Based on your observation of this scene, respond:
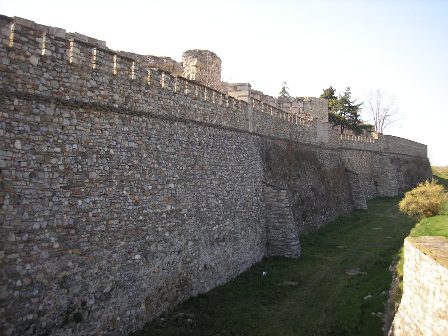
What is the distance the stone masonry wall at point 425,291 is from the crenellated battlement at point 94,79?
274 inches

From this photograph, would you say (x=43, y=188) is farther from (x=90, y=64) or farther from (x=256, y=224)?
(x=256, y=224)

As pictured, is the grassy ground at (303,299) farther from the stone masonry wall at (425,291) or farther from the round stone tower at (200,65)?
the round stone tower at (200,65)

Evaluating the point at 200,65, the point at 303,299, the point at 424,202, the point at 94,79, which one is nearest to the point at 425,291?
the point at 303,299

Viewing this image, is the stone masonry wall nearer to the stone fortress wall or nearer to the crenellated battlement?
the stone fortress wall

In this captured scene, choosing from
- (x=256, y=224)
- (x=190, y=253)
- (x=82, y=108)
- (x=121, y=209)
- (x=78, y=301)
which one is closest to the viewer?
(x=78, y=301)

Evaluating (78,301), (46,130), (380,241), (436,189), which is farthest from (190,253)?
(436,189)

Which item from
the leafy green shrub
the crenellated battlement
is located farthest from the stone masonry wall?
the leafy green shrub

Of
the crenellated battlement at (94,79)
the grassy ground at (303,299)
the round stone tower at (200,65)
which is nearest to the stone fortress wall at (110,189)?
the crenellated battlement at (94,79)

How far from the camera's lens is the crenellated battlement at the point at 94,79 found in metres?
7.29

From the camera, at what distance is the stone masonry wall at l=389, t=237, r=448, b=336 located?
237 inches

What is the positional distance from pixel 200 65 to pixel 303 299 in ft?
38.1

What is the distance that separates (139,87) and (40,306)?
214 inches

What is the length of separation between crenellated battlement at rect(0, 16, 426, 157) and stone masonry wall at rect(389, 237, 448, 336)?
6959mm

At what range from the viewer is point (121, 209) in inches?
364
